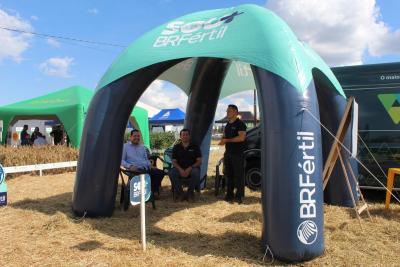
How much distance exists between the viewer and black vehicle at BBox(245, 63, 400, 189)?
791cm

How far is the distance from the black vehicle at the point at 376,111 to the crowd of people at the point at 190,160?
2.57m

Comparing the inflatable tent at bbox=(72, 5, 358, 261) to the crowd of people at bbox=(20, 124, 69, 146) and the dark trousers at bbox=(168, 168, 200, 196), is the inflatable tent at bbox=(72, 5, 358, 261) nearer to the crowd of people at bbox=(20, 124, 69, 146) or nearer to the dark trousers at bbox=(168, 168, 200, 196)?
the dark trousers at bbox=(168, 168, 200, 196)

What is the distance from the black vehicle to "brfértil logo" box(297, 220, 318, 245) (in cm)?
398

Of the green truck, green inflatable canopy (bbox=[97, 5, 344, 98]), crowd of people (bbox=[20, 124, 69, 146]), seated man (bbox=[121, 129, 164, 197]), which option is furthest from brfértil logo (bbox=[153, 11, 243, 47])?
crowd of people (bbox=[20, 124, 69, 146])

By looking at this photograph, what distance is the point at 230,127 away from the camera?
7375 mm

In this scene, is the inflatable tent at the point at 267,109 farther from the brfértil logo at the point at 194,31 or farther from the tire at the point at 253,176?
the tire at the point at 253,176

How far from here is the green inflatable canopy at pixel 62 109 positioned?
1460 centimetres

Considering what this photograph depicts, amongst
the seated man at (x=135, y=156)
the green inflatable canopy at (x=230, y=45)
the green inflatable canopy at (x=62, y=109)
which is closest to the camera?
the green inflatable canopy at (x=230, y=45)

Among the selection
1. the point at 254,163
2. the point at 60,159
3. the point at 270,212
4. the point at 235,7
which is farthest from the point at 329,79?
the point at 60,159

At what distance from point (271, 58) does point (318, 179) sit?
1.52 metres

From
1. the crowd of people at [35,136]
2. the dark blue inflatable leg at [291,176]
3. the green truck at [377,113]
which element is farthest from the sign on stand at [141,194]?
the crowd of people at [35,136]

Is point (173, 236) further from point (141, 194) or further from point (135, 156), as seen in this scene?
point (135, 156)

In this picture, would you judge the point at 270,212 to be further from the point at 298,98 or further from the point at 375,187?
the point at 375,187

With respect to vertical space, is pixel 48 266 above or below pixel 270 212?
below
